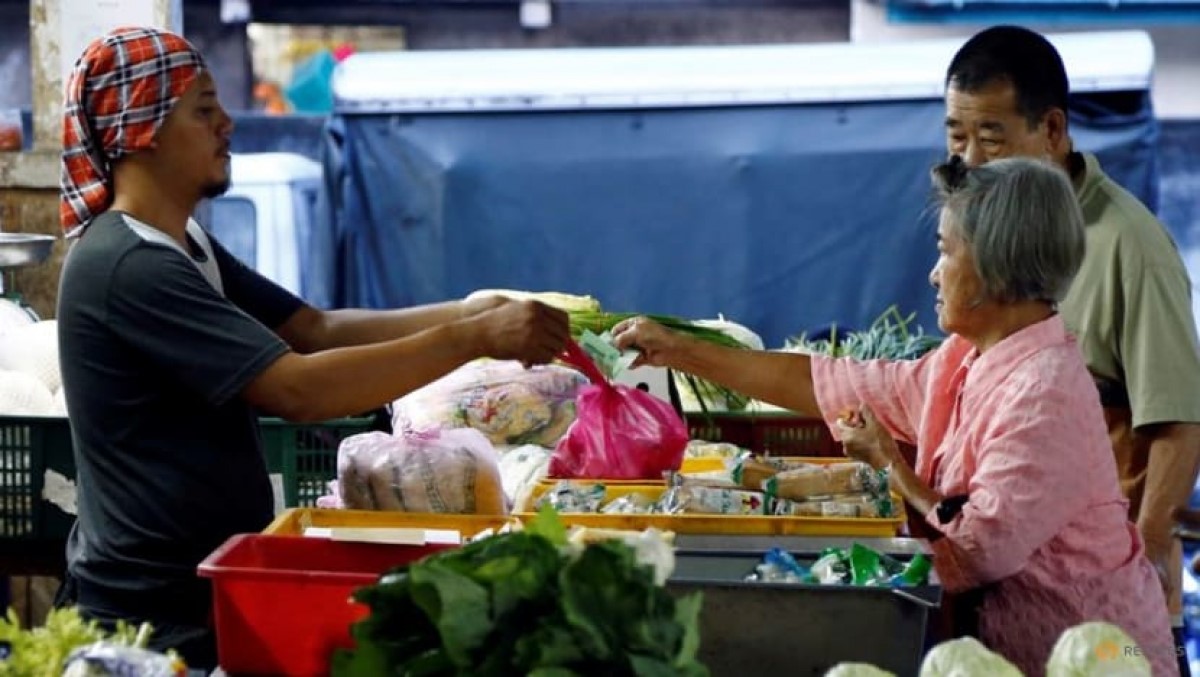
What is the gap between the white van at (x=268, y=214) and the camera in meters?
10.4

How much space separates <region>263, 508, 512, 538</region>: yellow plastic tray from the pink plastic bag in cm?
59

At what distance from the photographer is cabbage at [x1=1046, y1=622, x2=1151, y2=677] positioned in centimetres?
262

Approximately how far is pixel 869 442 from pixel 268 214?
726cm

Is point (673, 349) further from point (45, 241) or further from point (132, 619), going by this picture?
point (45, 241)

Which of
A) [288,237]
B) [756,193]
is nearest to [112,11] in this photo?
[756,193]

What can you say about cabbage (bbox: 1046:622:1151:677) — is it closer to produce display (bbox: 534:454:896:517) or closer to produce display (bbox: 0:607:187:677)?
produce display (bbox: 534:454:896:517)

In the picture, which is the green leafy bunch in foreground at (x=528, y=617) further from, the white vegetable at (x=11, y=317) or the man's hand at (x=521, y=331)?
the white vegetable at (x=11, y=317)

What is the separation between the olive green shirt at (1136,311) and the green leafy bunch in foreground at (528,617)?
1999 millimetres

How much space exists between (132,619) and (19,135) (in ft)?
12.3

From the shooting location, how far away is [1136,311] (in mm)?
4102

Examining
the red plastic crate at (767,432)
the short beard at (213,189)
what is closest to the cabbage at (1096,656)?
the short beard at (213,189)

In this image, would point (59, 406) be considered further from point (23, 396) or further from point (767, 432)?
point (767, 432)

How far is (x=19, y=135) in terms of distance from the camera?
6.74 meters

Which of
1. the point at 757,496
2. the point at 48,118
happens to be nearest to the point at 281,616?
the point at 757,496
